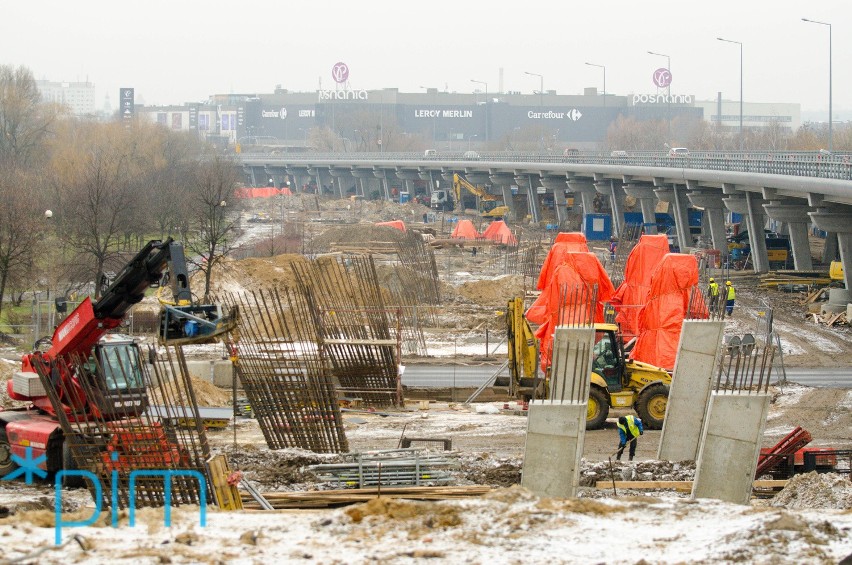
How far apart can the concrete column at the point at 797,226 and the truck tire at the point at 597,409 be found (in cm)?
2983

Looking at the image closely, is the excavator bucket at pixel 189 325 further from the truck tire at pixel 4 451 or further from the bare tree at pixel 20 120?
the bare tree at pixel 20 120

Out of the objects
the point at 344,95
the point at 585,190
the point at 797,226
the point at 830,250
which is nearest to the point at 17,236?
the point at 797,226

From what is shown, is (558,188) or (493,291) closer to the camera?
(493,291)

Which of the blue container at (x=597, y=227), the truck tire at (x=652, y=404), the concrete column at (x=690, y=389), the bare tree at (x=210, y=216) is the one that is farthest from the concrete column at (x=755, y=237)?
the concrete column at (x=690, y=389)

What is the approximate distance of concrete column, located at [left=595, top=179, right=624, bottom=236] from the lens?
75.6m

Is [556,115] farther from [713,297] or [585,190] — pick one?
[713,297]

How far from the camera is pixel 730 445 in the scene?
15180mm

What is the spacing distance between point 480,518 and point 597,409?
977 centimetres

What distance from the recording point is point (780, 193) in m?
49.0

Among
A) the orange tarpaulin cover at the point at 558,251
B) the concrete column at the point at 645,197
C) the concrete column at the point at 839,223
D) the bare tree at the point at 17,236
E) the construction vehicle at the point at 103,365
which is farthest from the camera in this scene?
the concrete column at the point at 645,197

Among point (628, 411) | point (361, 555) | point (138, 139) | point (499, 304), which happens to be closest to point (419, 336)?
point (499, 304)

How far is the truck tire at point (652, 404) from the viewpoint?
69.8ft

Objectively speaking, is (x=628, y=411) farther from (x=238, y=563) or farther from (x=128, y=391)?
(x=238, y=563)

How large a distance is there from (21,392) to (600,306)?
12.3 metres
